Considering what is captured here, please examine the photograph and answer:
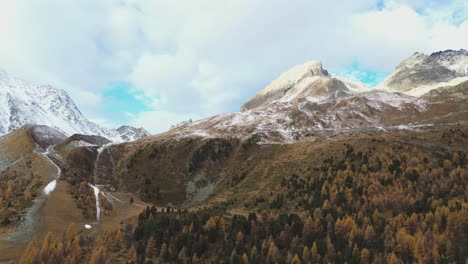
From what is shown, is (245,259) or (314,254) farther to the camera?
(314,254)

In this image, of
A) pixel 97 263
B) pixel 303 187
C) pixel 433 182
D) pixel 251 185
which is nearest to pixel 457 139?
pixel 433 182

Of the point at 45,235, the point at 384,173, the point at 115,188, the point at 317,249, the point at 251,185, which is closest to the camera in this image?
the point at 317,249

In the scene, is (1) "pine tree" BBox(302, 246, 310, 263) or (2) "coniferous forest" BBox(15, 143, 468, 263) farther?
(1) "pine tree" BBox(302, 246, 310, 263)

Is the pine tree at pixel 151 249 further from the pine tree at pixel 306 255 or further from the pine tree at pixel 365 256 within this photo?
the pine tree at pixel 365 256

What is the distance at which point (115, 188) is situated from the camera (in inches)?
6777

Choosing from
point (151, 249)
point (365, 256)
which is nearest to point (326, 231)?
point (365, 256)

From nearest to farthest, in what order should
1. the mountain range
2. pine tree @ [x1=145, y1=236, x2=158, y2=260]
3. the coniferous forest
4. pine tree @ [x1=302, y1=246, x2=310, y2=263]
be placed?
the coniferous forest
pine tree @ [x1=302, y1=246, x2=310, y2=263]
the mountain range
pine tree @ [x1=145, y1=236, x2=158, y2=260]

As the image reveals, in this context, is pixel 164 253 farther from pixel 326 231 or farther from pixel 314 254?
pixel 326 231

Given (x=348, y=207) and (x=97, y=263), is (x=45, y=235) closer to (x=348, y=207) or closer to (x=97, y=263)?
(x=97, y=263)

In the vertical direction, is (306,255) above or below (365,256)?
above

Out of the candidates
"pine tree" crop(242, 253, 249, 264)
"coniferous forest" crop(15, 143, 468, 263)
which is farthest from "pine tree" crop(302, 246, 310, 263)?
"pine tree" crop(242, 253, 249, 264)

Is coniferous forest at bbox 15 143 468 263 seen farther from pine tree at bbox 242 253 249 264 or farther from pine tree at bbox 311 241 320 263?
pine tree at bbox 311 241 320 263

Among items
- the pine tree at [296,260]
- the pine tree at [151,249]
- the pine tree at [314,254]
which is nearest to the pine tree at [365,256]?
the pine tree at [314,254]

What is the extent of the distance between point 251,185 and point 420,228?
75.1 meters
